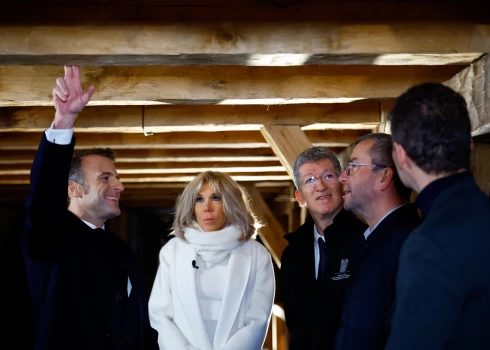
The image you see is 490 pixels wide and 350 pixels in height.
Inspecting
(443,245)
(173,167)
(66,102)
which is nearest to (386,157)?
(443,245)

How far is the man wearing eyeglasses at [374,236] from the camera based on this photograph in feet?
7.23

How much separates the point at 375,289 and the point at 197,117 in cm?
255

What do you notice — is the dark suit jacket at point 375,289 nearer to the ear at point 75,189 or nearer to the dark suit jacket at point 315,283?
the dark suit jacket at point 315,283

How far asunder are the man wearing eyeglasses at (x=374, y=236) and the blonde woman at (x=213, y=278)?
0.67 m

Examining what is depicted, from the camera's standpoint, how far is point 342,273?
2652 millimetres

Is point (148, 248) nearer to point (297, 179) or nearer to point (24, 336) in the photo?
point (24, 336)

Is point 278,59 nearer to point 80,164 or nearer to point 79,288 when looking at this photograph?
point 80,164

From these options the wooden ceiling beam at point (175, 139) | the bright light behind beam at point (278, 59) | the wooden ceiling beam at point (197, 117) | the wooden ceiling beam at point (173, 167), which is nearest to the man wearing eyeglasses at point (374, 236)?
the bright light behind beam at point (278, 59)

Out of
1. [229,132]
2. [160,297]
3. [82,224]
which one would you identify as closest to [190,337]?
[160,297]

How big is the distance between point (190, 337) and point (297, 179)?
1.01 metres

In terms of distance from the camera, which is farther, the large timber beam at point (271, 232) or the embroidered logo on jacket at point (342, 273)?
the large timber beam at point (271, 232)

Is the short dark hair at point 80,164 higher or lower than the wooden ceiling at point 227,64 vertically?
lower

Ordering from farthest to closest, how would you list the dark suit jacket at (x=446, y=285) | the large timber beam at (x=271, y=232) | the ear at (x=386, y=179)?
the large timber beam at (x=271, y=232), the ear at (x=386, y=179), the dark suit jacket at (x=446, y=285)

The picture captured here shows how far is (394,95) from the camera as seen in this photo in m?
3.69
